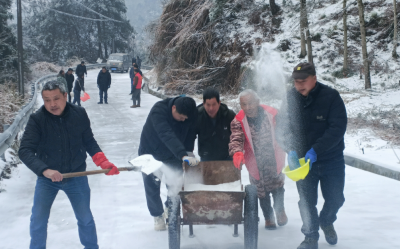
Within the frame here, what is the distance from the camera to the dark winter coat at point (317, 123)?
12.8 ft

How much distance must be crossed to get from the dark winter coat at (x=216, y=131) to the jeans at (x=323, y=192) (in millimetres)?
1056

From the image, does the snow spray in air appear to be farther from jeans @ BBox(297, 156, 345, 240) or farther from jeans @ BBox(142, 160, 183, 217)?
jeans @ BBox(297, 156, 345, 240)

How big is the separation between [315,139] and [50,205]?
244 centimetres

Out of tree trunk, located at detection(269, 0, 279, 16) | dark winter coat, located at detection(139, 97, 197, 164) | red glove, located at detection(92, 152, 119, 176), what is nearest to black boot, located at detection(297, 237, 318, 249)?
dark winter coat, located at detection(139, 97, 197, 164)

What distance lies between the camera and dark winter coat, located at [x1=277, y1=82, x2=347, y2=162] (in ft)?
12.8

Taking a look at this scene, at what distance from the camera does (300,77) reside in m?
4.03

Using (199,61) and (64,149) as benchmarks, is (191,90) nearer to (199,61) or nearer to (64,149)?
(199,61)

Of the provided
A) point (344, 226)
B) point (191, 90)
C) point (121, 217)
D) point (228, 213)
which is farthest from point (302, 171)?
point (191, 90)

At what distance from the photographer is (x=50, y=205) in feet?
12.2

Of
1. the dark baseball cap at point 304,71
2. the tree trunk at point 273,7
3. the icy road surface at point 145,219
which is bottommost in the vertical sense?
the icy road surface at point 145,219

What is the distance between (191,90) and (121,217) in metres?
14.1

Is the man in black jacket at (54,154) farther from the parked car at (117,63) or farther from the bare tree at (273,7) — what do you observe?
the parked car at (117,63)

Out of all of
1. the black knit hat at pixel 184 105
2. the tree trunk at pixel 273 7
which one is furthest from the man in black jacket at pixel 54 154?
the tree trunk at pixel 273 7

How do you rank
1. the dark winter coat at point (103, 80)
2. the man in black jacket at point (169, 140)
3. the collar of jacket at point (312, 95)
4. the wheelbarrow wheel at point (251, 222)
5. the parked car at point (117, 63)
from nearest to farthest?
the wheelbarrow wheel at point (251, 222), the collar of jacket at point (312, 95), the man in black jacket at point (169, 140), the dark winter coat at point (103, 80), the parked car at point (117, 63)
